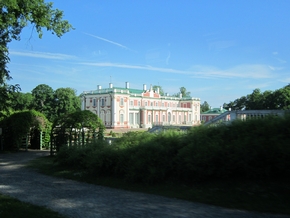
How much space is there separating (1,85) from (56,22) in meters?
5.84

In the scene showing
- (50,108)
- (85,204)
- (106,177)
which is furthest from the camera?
(50,108)

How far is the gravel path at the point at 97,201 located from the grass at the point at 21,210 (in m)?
0.30

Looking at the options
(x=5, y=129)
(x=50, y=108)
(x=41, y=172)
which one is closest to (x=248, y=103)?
(x=50, y=108)

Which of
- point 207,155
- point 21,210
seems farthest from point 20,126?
point 207,155

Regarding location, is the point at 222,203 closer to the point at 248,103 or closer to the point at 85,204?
the point at 85,204

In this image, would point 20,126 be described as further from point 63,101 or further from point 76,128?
point 63,101

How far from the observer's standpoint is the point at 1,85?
22594 millimetres

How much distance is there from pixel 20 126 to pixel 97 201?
2056 cm

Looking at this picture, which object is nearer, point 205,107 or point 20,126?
point 20,126

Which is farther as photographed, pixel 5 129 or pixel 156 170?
pixel 5 129

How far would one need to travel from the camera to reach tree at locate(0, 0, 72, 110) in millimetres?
18156

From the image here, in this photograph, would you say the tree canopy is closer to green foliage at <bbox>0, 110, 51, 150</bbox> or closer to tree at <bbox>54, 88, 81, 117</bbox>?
tree at <bbox>54, 88, 81, 117</bbox>

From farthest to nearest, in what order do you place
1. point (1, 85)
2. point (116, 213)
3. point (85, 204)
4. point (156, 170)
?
1. point (1, 85)
2. point (156, 170)
3. point (85, 204)
4. point (116, 213)

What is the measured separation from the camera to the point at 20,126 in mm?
27328
